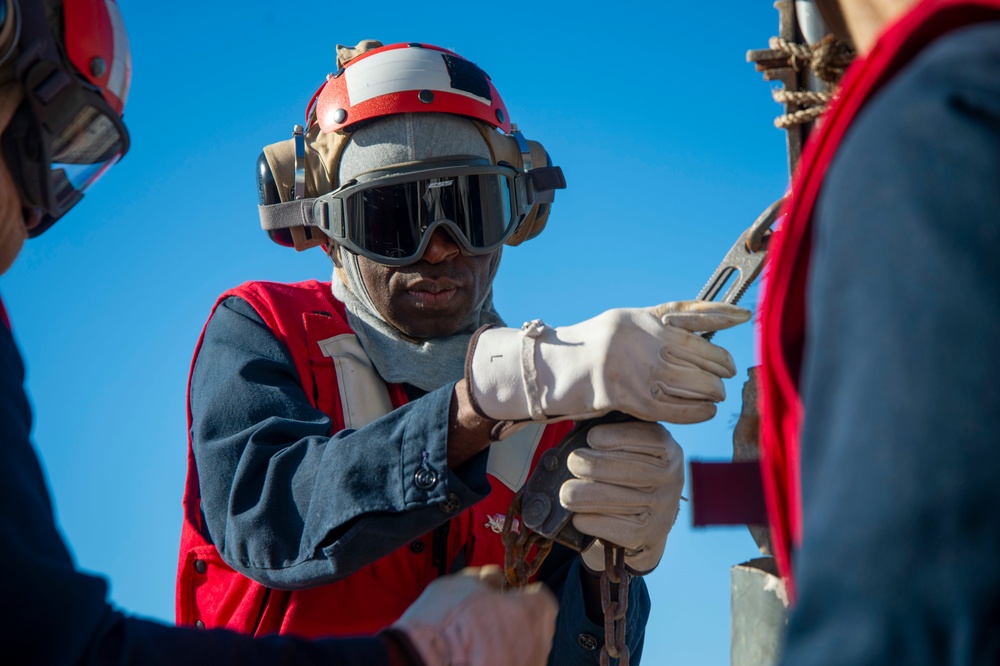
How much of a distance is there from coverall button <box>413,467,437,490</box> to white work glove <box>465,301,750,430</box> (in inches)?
7.1

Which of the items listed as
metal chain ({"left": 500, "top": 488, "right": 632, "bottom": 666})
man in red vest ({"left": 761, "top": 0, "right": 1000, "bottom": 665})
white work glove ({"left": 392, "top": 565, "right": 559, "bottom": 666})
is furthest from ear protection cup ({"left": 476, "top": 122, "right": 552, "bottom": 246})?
man in red vest ({"left": 761, "top": 0, "right": 1000, "bottom": 665})

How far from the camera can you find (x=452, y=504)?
2.42 m

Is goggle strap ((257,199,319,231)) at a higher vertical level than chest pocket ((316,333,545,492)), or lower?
higher

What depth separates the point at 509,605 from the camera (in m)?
2.15

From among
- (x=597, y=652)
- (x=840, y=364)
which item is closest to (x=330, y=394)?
(x=597, y=652)

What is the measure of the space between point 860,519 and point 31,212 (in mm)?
1757

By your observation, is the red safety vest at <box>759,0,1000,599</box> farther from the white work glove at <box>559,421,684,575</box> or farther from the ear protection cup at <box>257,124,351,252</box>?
the ear protection cup at <box>257,124,351,252</box>

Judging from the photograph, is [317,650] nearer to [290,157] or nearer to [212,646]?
[212,646]

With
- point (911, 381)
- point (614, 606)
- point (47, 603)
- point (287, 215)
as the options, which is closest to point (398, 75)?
point (287, 215)

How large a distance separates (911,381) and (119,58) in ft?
6.64

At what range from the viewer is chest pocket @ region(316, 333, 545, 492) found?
313 cm

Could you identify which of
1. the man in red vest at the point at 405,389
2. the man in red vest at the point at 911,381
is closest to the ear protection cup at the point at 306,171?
the man in red vest at the point at 405,389

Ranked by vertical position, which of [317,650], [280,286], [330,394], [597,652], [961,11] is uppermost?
[961,11]

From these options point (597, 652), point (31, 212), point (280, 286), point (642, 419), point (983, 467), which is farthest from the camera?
point (280, 286)
